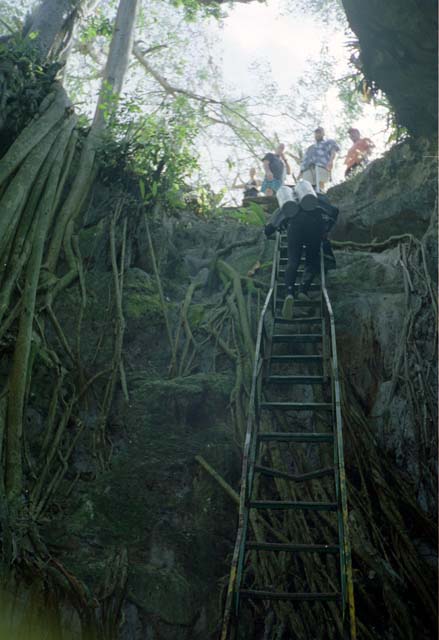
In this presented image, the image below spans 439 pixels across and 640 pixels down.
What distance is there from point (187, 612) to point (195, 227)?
5235 mm

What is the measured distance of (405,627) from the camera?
3.37 meters

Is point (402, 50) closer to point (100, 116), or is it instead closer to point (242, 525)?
point (242, 525)

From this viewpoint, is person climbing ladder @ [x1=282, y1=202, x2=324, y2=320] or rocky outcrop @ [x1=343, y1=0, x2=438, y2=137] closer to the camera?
rocky outcrop @ [x1=343, y1=0, x2=438, y2=137]

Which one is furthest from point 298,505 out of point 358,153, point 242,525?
point 358,153

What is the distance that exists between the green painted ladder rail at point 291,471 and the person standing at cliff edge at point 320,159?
2.73 metres

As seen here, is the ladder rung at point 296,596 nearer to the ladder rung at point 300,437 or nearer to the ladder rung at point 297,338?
the ladder rung at point 300,437

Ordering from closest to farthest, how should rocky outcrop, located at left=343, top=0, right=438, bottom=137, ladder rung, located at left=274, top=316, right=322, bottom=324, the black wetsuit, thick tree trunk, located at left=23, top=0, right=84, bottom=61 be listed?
1. rocky outcrop, located at left=343, top=0, right=438, bottom=137
2. ladder rung, located at left=274, top=316, right=322, bottom=324
3. the black wetsuit
4. thick tree trunk, located at left=23, top=0, right=84, bottom=61

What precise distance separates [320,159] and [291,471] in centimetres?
520

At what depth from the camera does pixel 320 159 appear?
823 centimetres

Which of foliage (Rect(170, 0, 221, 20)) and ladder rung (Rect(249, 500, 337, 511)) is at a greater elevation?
foliage (Rect(170, 0, 221, 20))

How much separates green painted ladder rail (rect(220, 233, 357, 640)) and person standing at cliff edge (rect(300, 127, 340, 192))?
2.73 meters

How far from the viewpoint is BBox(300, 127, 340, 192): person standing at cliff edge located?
27.0ft

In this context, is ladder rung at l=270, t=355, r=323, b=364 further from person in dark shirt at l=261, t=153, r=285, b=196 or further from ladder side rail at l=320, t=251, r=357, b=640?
person in dark shirt at l=261, t=153, r=285, b=196

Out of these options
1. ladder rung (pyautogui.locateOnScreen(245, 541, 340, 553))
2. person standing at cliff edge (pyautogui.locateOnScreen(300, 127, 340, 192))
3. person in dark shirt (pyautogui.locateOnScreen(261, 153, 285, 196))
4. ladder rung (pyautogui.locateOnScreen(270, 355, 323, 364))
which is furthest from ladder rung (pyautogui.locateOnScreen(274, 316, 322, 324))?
person in dark shirt (pyautogui.locateOnScreen(261, 153, 285, 196))
